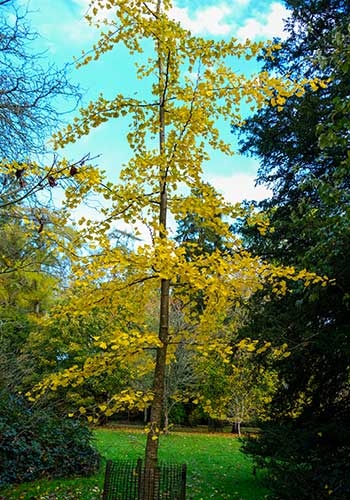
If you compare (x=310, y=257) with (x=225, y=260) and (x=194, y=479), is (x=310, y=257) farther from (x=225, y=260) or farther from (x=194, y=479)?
(x=194, y=479)

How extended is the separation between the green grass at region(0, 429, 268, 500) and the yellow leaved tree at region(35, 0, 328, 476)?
1071 millimetres

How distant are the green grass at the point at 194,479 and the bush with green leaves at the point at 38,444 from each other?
27 centimetres

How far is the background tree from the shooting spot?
4.25 meters

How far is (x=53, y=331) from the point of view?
16.1 meters

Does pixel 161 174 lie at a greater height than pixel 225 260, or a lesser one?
greater

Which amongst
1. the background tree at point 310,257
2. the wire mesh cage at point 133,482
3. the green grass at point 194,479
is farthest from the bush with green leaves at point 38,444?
the background tree at point 310,257

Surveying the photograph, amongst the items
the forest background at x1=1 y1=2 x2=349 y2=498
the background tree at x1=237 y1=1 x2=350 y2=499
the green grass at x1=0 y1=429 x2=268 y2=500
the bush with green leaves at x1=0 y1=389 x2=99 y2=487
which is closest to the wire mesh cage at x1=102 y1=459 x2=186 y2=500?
the green grass at x1=0 y1=429 x2=268 y2=500

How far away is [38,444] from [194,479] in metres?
3.03

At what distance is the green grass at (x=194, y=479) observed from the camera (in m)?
6.56

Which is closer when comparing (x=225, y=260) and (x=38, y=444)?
(x=225, y=260)

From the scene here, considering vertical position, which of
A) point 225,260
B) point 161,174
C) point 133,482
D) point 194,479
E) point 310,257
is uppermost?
point 161,174

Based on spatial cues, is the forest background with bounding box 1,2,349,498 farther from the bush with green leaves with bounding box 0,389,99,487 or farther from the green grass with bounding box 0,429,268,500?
the green grass with bounding box 0,429,268,500

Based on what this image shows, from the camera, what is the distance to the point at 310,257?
178 inches

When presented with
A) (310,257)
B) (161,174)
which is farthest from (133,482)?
(161,174)
